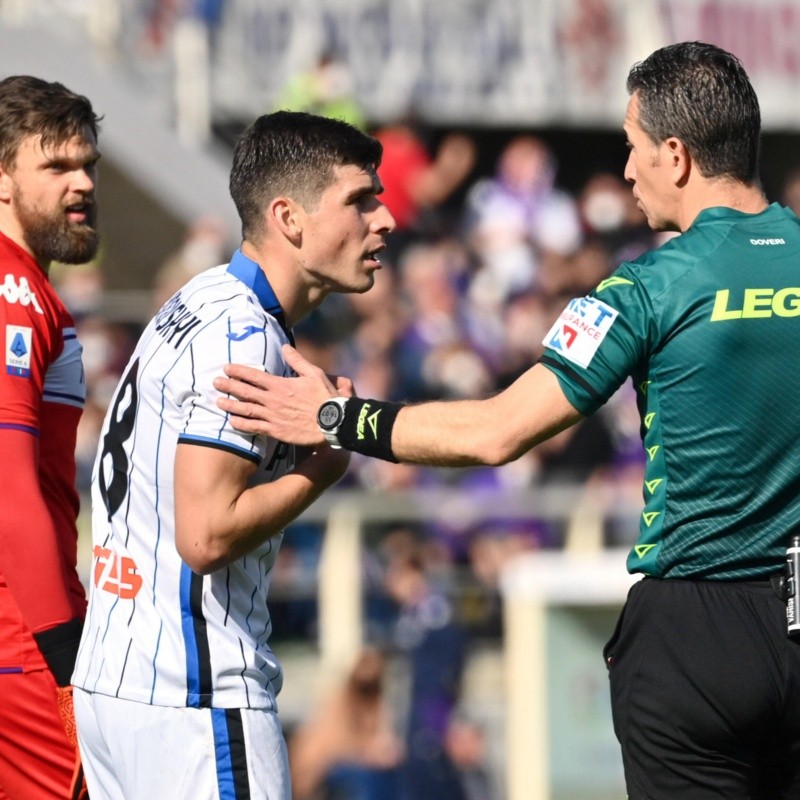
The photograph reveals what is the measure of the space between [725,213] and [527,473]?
695 cm

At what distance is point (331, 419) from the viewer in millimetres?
3537

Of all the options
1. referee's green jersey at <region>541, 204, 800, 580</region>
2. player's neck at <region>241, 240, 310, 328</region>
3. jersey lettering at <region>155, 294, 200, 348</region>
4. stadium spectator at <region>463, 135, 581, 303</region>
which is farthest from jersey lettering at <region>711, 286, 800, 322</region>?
stadium spectator at <region>463, 135, 581, 303</region>

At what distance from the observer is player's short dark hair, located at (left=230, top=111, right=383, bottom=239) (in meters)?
3.77

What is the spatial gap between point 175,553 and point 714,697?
4.12 feet

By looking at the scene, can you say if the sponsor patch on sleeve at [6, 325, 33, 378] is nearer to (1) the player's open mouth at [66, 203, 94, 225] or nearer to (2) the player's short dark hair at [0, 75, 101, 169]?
(1) the player's open mouth at [66, 203, 94, 225]

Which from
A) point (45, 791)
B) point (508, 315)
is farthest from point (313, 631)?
point (45, 791)

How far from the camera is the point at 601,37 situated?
13734 millimetres

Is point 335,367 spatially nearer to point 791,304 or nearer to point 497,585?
point 497,585

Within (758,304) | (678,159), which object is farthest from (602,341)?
(678,159)

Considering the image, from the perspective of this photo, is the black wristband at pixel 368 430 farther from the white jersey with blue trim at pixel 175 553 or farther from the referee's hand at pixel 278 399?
the white jersey with blue trim at pixel 175 553

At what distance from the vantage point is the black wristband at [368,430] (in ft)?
11.5

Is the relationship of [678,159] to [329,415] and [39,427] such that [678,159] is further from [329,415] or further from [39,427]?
[39,427]

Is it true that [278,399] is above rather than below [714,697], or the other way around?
above

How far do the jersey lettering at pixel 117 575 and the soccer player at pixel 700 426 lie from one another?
456mm
